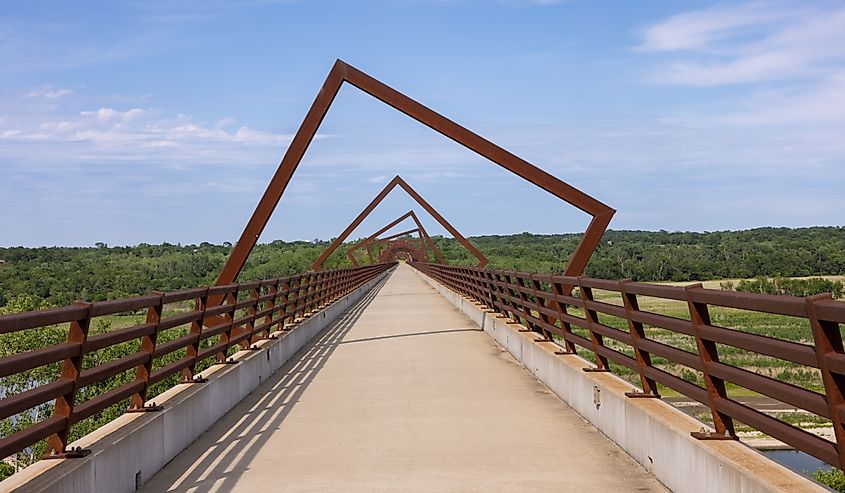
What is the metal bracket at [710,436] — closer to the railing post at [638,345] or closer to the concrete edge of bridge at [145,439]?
the railing post at [638,345]

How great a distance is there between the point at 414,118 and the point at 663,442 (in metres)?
15.0

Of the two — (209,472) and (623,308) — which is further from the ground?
(623,308)

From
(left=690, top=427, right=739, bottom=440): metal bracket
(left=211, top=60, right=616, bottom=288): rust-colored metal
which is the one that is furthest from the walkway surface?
(left=211, top=60, right=616, bottom=288): rust-colored metal

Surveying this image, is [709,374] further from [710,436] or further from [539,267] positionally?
[539,267]

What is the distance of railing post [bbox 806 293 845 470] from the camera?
500 centimetres

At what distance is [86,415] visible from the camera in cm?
741

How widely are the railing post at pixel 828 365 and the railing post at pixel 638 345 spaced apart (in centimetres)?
379

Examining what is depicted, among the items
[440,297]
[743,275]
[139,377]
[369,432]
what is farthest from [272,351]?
[743,275]

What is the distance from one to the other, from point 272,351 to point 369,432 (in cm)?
615

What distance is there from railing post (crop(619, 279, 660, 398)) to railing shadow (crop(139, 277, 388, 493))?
3.43 metres

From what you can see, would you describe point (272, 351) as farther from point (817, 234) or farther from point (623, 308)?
point (817, 234)

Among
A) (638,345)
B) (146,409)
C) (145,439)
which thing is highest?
(638,345)

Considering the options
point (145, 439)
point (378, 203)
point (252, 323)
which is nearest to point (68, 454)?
point (145, 439)

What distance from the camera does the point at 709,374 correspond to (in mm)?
7062
